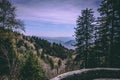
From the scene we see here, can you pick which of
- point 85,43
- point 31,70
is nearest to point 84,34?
point 85,43

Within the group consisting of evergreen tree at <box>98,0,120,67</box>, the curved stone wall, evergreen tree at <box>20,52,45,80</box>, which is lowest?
evergreen tree at <box>20,52,45,80</box>

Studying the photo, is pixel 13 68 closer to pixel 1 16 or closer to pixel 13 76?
pixel 13 76

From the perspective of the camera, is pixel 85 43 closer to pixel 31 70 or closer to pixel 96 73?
pixel 31 70

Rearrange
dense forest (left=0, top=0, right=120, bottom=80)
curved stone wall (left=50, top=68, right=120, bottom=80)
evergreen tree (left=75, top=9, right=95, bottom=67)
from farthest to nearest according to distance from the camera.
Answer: evergreen tree (left=75, top=9, right=95, bottom=67) → dense forest (left=0, top=0, right=120, bottom=80) → curved stone wall (left=50, top=68, right=120, bottom=80)

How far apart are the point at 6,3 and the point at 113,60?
15089 millimetres

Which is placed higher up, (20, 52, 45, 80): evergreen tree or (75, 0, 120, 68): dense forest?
(75, 0, 120, 68): dense forest

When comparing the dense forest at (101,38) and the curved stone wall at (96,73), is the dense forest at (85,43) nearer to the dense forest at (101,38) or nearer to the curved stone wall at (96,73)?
the dense forest at (101,38)

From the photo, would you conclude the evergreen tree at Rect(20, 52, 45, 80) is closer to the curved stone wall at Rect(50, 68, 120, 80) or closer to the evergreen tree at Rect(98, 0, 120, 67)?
the evergreen tree at Rect(98, 0, 120, 67)

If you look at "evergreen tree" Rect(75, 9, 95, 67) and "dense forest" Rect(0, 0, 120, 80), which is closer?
"dense forest" Rect(0, 0, 120, 80)

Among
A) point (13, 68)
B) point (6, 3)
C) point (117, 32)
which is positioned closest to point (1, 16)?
point (6, 3)

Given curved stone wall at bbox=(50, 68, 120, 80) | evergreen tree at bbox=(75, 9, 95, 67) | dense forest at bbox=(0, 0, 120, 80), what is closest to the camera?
curved stone wall at bbox=(50, 68, 120, 80)

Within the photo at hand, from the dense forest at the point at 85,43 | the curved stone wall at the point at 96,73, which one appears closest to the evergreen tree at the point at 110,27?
the dense forest at the point at 85,43

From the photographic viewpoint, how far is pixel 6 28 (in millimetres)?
27266

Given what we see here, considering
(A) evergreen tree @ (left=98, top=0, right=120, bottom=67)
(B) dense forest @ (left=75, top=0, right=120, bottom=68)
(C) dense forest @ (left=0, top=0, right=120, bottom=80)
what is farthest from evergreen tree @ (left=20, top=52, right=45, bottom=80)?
(A) evergreen tree @ (left=98, top=0, right=120, bottom=67)
